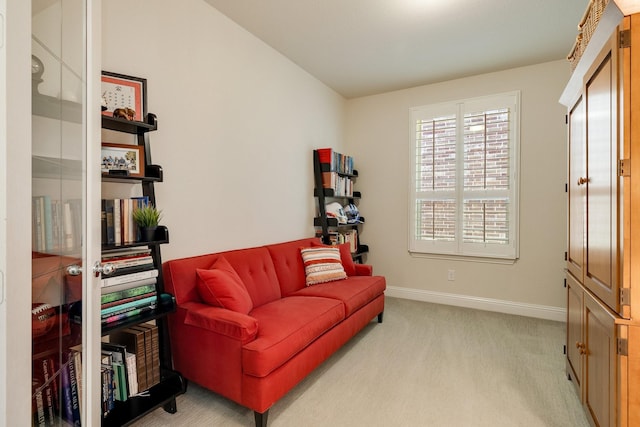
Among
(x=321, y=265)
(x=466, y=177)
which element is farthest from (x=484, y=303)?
(x=321, y=265)

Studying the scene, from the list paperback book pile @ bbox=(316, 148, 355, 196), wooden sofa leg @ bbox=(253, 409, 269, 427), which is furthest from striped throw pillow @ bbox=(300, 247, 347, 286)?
wooden sofa leg @ bbox=(253, 409, 269, 427)

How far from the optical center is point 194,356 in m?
1.93

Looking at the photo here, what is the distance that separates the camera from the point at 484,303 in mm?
3748

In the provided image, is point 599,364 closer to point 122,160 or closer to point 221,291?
point 221,291

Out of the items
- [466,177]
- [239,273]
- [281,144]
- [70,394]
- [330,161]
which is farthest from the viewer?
[466,177]

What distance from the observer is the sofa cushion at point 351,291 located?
101 inches

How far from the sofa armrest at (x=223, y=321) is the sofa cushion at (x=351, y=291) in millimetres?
910

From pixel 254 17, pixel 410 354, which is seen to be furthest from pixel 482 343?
pixel 254 17

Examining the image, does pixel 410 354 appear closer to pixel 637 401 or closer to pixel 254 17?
pixel 637 401

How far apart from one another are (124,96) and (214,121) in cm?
76

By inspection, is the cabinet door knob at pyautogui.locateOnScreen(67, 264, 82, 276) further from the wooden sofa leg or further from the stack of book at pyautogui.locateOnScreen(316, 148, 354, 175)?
the stack of book at pyautogui.locateOnScreen(316, 148, 354, 175)

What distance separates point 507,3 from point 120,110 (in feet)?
8.96

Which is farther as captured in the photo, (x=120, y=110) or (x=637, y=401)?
(x=120, y=110)

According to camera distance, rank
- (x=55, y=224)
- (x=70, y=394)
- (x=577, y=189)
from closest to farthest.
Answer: (x=55, y=224), (x=70, y=394), (x=577, y=189)
